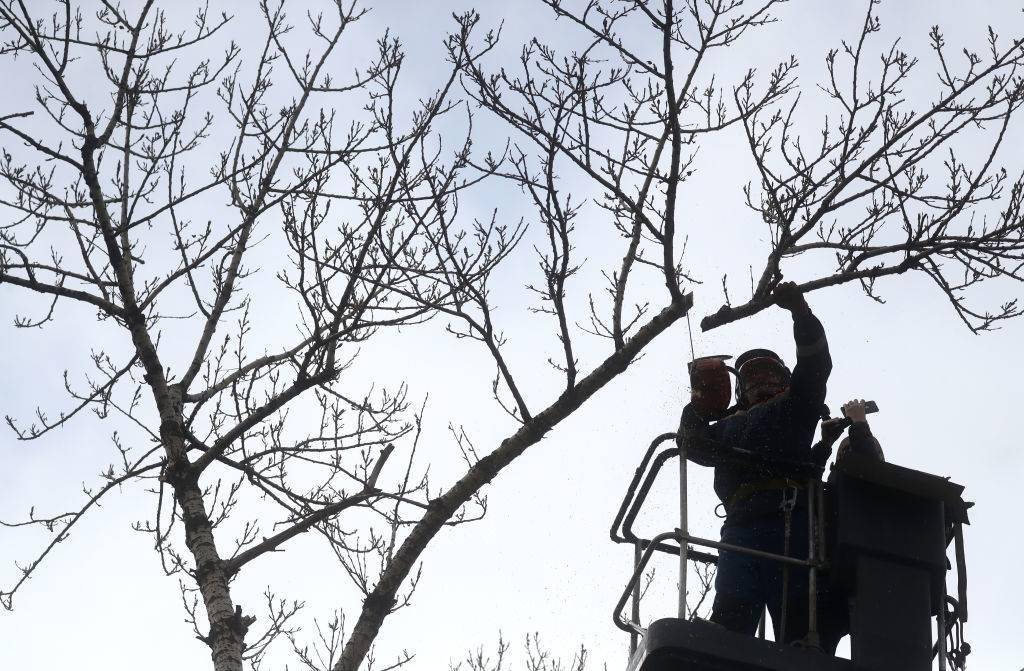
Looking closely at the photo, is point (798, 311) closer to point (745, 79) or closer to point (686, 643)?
point (686, 643)

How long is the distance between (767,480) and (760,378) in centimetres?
61

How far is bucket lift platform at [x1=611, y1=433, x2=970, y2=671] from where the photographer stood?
5137 mm

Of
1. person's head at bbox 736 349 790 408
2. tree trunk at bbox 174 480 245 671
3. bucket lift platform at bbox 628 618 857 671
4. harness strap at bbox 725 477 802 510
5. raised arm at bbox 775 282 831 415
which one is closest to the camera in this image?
bucket lift platform at bbox 628 618 857 671

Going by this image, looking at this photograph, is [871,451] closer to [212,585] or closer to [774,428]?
[774,428]

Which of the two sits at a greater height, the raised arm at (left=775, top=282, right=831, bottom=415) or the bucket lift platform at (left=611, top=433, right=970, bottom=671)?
the raised arm at (left=775, top=282, right=831, bottom=415)

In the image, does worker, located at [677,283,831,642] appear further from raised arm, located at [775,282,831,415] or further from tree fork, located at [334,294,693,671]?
tree fork, located at [334,294,693,671]

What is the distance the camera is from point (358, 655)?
6.36m

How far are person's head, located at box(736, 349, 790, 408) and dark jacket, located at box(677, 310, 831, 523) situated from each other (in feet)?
1.07

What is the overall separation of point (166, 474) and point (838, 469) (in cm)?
382

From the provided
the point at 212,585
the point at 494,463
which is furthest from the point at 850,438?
the point at 212,585

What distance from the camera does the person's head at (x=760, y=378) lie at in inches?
244

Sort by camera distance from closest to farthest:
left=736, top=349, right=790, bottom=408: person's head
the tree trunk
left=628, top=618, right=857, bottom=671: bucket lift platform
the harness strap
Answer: left=628, top=618, right=857, bottom=671: bucket lift platform < the harness strap < left=736, top=349, right=790, bottom=408: person's head < the tree trunk

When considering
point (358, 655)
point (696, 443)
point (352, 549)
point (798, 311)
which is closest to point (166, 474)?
point (352, 549)

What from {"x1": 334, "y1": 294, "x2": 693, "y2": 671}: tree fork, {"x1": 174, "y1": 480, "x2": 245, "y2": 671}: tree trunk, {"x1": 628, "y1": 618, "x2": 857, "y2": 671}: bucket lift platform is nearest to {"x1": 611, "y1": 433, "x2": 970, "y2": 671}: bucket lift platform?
{"x1": 628, "y1": 618, "x2": 857, "y2": 671}: bucket lift platform
